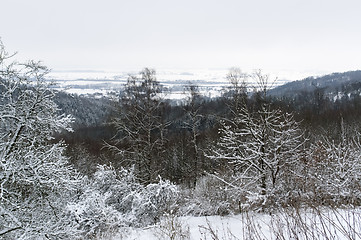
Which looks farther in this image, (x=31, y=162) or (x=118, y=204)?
(x=118, y=204)

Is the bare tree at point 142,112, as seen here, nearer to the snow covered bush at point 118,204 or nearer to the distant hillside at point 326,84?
the snow covered bush at point 118,204

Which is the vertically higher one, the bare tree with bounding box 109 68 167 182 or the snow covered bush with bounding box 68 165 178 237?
the bare tree with bounding box 109 68 167 182

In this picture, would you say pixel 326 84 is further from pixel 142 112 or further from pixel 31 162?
pixel 31 162

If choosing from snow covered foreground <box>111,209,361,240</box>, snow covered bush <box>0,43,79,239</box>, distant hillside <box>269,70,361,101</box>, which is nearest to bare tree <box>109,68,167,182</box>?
snow covered bush <box>0,43,79,239</box>

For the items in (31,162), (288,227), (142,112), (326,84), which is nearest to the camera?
(288,227)

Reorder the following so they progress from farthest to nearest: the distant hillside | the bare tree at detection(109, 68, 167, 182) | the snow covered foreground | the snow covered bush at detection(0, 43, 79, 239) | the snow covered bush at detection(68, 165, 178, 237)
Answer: the distant hillside, the bare tree at detection(109, 68, 167, 182), the snow covered bush at detection(68, 165, 178, 237), the snow covered bush at detection(0, 43, 79, 239), the snow covered foreground

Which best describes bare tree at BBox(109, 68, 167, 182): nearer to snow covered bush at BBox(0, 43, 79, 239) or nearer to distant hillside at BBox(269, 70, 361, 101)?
snow covered bush at BBox(0, 43, 79, 239)

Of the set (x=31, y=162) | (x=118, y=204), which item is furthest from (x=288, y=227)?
(x=118, y=204)

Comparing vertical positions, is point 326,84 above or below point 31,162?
above

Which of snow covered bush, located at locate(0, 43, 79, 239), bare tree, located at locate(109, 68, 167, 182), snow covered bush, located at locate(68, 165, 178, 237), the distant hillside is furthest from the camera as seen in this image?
the distant hillside

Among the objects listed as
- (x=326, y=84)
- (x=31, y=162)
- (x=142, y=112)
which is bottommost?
(x=31, y=162)

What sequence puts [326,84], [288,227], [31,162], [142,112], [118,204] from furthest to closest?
[326,84]
[142,112]
[118,204]
[31,162]
[288,227]

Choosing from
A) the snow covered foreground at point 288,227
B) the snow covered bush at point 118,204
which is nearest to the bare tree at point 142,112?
the snow covered bush at point 118,204

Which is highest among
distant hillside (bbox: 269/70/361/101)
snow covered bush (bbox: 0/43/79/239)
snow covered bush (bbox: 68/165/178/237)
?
distant hillside (bbox: 269/70/361/101)
